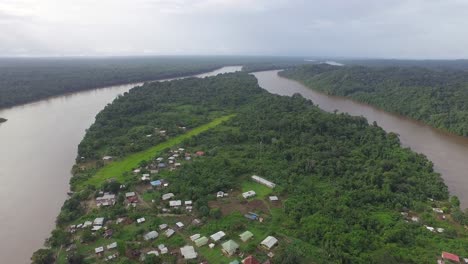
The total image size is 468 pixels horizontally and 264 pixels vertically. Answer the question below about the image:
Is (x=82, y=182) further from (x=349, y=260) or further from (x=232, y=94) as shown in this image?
(x=232, y=94)

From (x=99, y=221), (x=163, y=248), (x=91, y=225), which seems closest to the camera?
(x=163, y=248)

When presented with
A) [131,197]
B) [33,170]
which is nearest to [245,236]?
[131,197]

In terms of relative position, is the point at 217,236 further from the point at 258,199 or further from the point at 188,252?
the point at 258,199

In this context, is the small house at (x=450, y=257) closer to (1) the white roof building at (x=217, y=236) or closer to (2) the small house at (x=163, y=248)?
(1) the white roof building at (x=217, y=236)

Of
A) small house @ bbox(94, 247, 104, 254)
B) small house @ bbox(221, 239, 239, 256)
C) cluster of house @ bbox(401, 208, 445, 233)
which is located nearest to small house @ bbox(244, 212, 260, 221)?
small house @ bbox(221, 239, 239, 256)

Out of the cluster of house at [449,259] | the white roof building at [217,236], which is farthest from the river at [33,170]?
the cluster of house at [449,259]

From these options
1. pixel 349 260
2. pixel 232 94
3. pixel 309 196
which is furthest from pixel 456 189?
pixel 232 94

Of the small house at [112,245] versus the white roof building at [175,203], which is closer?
the small house at [112,245]
